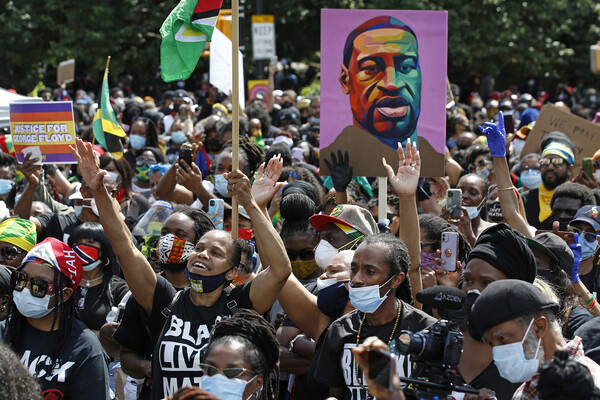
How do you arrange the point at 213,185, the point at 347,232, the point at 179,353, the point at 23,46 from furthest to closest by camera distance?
the point at 23,46 → the point at 213,185 → the point at 347,232 → the point at 179,353

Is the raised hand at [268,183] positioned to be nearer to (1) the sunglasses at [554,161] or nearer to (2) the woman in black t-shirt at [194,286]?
(2) the woman in black t-shirt at [194,286]

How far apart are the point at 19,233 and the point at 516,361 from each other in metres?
3.83

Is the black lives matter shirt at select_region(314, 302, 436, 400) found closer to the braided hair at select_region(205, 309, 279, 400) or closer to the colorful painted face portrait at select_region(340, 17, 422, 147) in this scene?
the braided hair at select_region(205, 309, 279, 400)

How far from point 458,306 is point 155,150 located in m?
6.82

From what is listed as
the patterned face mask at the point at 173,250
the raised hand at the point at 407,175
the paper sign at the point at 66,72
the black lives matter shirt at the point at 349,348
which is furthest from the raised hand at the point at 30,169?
the paper sign at the point at 66,72

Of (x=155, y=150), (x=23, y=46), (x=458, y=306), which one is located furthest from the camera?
(x=23, y=46)

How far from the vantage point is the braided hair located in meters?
3.54

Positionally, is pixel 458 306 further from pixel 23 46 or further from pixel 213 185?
pixel 23 46

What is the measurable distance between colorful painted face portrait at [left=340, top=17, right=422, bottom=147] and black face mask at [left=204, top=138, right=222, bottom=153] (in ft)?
10.7

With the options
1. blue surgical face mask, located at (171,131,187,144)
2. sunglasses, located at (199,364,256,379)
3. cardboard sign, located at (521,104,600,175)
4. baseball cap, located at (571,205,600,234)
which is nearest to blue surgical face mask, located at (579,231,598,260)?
baseball cap, located at (571,205,600,234)

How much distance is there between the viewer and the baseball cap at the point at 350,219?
4984mm

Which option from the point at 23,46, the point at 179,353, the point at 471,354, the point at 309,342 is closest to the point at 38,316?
the point at 179,353

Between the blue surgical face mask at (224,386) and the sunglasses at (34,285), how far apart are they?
1326 millimetres

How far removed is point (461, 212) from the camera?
6047mm
